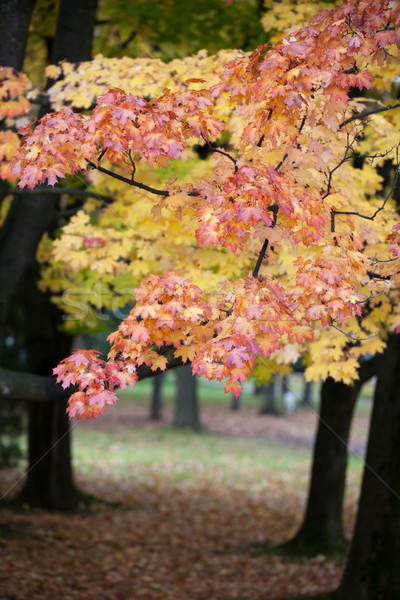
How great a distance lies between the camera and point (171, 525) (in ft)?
36.8

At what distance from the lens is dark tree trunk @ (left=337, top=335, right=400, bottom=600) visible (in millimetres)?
6359

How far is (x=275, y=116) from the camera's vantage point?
3695mm

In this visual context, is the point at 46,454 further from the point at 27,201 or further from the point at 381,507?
the point at 381,507

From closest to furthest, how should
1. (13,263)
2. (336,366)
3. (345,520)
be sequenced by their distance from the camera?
(336,366) → (13,263) → (345,520)

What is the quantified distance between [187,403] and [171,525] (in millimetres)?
10968

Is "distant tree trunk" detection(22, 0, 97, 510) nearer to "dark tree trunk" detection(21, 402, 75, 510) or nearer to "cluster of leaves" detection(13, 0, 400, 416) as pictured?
"dark tree trunk" detection(21, 402, 75, 510)

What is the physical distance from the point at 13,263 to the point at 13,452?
858 centimetres

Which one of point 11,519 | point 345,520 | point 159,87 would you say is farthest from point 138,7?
point 345,520

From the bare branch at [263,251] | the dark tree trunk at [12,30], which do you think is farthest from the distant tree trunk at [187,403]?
the bare branch at [263,251]

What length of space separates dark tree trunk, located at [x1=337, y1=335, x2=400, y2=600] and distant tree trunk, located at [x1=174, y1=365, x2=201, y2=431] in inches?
598

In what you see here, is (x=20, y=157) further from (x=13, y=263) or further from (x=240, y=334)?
(x=13, y=263)

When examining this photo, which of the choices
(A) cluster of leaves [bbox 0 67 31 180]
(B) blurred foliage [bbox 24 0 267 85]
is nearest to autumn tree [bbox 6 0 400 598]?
(A) cluster of leaves [bbox 0 67 31 180]

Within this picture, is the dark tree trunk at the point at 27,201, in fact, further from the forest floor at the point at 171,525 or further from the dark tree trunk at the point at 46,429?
the forest floor at the point at 171,525

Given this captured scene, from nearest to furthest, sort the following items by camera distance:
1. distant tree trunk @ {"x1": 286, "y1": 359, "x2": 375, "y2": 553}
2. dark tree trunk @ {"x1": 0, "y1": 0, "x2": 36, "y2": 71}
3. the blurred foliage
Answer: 1. dark tree trunk @ {"x1": 0, "y1": 0, "x2": 36, "y2": 71}
2. distant tree trunk @ {"x1": 286, "y1": 359, "x2": 375, "y2": 553}
3. the blurred foliage
